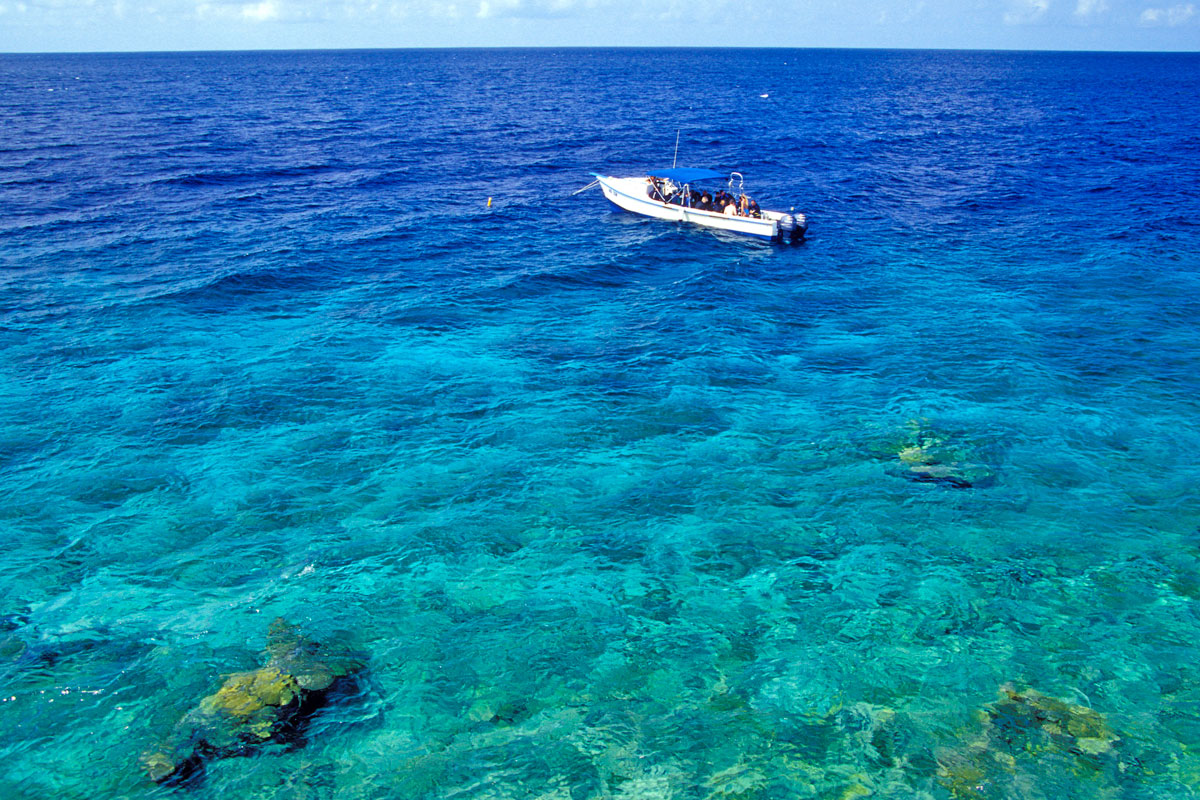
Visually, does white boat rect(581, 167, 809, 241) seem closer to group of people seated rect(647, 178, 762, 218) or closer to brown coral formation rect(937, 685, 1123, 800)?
group of people seated rect(647, 178, 762, 218)

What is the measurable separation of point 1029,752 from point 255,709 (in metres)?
13.7

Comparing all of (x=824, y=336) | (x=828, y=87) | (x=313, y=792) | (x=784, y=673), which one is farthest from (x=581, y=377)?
(x=828, y=87)

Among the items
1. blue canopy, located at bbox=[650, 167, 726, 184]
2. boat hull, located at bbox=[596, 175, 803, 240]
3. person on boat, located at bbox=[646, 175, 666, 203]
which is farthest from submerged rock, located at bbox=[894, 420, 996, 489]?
person on boat, located at bbox=[646, 175, 666, 203]

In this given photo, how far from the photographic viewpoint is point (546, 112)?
99125 millimetres

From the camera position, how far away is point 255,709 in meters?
13.9

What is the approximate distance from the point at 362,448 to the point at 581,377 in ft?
26.4

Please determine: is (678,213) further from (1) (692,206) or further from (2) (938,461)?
(2) (938,461)

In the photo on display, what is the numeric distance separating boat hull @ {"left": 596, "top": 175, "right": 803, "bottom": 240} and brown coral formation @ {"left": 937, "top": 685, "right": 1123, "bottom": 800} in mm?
31942

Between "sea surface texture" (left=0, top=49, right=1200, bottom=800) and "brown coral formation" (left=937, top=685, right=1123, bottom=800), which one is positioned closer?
"brown coral formation" (left=937, top=685, right=1123, bottom=800)

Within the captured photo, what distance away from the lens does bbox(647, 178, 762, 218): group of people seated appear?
43.9 meters

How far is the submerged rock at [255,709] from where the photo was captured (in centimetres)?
1323

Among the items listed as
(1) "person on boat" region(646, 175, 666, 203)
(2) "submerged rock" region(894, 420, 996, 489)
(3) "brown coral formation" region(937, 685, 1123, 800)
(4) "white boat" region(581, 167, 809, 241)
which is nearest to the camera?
(3) "brown coral formation" region(937, 685, 1123, 800)

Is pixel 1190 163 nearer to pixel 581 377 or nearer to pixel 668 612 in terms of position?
pixel 581 377

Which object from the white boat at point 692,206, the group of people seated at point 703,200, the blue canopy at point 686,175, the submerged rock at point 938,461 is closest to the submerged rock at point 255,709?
the submerged rock at point 938,461
